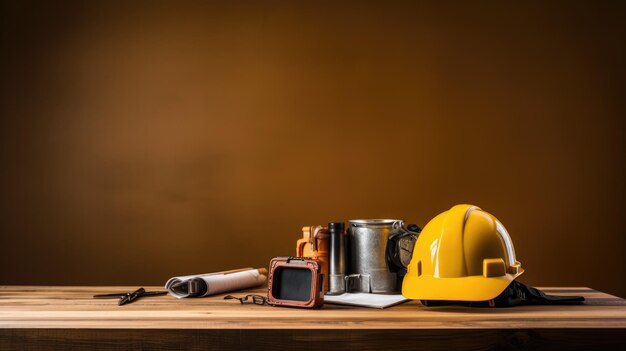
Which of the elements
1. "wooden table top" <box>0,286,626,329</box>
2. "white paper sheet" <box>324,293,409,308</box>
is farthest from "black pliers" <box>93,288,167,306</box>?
"white paper sheet" <box>324,293,409,308</box>

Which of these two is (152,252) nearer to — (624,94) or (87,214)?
(87,214)

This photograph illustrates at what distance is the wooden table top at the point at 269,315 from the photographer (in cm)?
108

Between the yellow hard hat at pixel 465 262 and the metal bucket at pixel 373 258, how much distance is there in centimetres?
17

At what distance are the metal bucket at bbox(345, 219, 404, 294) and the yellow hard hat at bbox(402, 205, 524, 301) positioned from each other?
168 millimetres

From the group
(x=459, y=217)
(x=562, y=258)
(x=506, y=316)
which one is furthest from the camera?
(x=562, y=258)

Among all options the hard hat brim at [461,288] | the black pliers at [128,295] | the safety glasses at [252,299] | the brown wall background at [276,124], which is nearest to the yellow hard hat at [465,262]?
the hard hat brim at [461,288]

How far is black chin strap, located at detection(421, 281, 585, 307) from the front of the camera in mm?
1293

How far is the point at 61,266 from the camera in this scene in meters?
2.55

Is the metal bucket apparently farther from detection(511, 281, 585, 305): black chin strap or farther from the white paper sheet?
detection(511, 281, 585, 305): black chin strap

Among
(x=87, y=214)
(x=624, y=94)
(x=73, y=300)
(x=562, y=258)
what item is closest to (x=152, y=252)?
(x=87, y=214)

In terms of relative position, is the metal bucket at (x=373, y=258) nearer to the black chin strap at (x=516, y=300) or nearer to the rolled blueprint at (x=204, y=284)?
the black chin strap at (x=516, y=300)

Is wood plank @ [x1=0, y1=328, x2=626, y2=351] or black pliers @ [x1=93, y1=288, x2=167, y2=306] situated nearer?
wood plank @ [x1=0, y1=328, x2=626, y2=351]

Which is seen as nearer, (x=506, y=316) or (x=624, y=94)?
(x=506, y=316)

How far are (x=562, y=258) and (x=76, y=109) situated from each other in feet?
7.99
